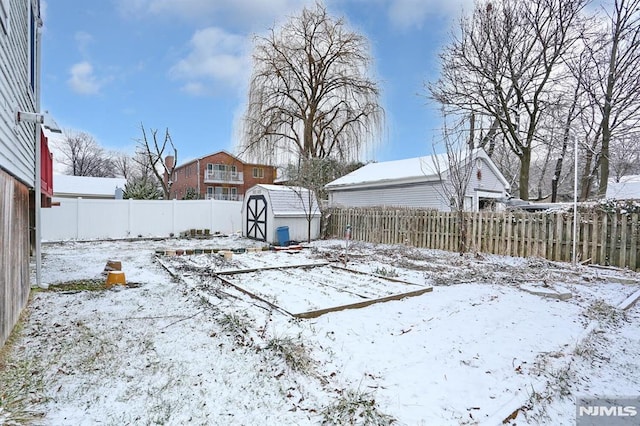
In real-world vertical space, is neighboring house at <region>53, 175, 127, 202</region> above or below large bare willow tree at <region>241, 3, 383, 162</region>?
below

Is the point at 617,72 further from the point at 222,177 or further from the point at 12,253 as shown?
the point at 222,177

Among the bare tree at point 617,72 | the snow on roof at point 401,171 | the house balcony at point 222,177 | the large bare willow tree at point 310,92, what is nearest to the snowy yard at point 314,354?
the snow on roof at point 401,171

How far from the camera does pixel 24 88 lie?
4793 mm

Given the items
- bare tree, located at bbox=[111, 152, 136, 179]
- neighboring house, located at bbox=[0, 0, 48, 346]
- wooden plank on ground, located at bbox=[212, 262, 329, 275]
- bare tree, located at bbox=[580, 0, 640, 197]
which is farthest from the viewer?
bare tree, located at bbox=[111, 152, 136, 179]

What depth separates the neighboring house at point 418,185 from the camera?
538 inches

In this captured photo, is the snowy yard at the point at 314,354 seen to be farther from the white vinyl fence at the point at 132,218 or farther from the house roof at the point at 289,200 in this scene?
the white vinyl fence at the point at 132,218

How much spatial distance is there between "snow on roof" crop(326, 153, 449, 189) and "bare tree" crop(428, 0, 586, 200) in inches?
122

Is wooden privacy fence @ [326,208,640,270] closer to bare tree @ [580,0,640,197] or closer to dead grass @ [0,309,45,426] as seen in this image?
bare tree @ [580,0,640,197]

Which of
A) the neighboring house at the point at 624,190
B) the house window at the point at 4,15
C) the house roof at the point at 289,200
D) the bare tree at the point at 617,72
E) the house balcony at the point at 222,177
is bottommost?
the house roof at the point at 289,200

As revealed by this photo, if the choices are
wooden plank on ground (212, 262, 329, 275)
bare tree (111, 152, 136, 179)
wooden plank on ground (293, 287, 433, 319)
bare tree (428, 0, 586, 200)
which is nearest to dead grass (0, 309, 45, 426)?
wooden plank on ground (293, 287, 433, 319)

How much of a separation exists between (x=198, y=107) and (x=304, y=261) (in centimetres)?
1492

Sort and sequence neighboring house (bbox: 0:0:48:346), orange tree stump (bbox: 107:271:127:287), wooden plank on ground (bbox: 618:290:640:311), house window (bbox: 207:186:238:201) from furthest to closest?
1. house window (bbox: 207:186:238:201)
2. orange tree stump (bbox: 107:271:127:287)
3. wooden plank on ground (bbox: 618:290:640:311)
4. neighboring house (bbox: 0:0:48:346)

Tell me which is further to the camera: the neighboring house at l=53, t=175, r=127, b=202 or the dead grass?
the neighboring house at l=53, t=175, r=127, b=202

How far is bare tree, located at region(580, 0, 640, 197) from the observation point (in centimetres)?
1209
